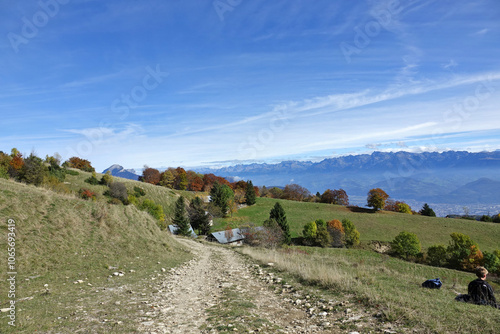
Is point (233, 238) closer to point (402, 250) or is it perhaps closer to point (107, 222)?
point (402, 250)

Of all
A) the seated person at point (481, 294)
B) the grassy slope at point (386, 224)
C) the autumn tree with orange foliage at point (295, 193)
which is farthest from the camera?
the autumn tree with orange foliage at point (295, 193)

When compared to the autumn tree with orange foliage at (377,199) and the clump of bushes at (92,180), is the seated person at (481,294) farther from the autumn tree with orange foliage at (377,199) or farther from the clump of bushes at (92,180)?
the clump of bushes at (92,180)

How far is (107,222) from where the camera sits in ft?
65.8

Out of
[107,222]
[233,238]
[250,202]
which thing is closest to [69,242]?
[107,222]

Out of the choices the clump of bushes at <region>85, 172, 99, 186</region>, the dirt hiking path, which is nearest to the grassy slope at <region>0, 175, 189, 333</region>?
the dirt hiking path

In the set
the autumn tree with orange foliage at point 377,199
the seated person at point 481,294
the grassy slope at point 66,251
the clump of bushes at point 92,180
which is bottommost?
the autumn tree with orange foliage at point 377,199

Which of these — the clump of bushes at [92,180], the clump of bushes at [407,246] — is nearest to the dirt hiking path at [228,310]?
the clump of bushes at [407,246]

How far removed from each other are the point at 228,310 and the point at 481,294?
957cm

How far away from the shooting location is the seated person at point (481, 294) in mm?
8953

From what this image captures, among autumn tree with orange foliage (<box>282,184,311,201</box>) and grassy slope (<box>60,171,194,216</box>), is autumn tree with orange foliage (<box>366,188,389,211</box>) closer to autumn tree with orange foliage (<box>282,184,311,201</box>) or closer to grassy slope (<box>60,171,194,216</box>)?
autumn tree with orange foliage (<box>282,184,311,201</box>)

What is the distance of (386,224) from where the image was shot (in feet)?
267

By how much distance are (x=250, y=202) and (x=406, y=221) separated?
59.2m

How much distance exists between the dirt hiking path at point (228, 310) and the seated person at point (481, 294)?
20.8 ft

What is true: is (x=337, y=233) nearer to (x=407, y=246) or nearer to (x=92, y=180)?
(x=407, y=246)
